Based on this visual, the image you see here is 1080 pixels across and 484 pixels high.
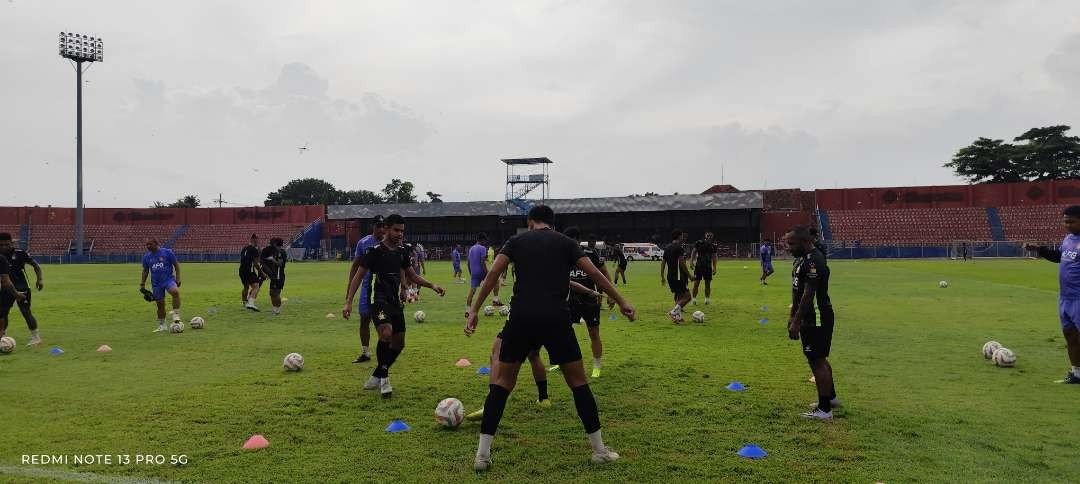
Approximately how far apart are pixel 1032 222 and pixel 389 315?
241 feet

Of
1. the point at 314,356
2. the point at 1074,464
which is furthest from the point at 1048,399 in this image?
the point at 314,356

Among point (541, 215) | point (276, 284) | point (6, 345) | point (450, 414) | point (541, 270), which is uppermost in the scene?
point (541, 215)

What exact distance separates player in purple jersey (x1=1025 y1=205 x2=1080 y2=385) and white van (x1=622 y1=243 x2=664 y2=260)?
2150 inches

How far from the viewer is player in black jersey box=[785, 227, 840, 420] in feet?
21.0

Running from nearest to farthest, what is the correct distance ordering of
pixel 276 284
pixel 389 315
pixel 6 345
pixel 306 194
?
Result: 1. pixel 389 315
2. pixel 6 345
3. pixel 276 284
4. pixel 306 194

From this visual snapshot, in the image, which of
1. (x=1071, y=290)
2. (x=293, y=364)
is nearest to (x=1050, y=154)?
(x=1071, y=290)

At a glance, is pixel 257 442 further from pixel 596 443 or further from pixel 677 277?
pixel 677 277

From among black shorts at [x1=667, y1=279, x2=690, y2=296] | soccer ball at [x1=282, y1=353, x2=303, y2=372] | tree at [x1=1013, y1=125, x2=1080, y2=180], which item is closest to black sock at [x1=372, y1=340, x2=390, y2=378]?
soccer ball at [x1=282, y1=353, x2=303, y2=372]

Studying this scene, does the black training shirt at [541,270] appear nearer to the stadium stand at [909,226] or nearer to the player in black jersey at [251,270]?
the player in black jersey at [251,270]

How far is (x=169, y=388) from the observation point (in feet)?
26.2

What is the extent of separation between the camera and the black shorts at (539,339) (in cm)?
519

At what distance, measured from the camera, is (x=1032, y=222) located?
6234 cm

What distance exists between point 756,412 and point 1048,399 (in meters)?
3.35

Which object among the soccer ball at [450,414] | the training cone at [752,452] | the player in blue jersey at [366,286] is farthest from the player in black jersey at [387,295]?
the training cone at [752,452]
